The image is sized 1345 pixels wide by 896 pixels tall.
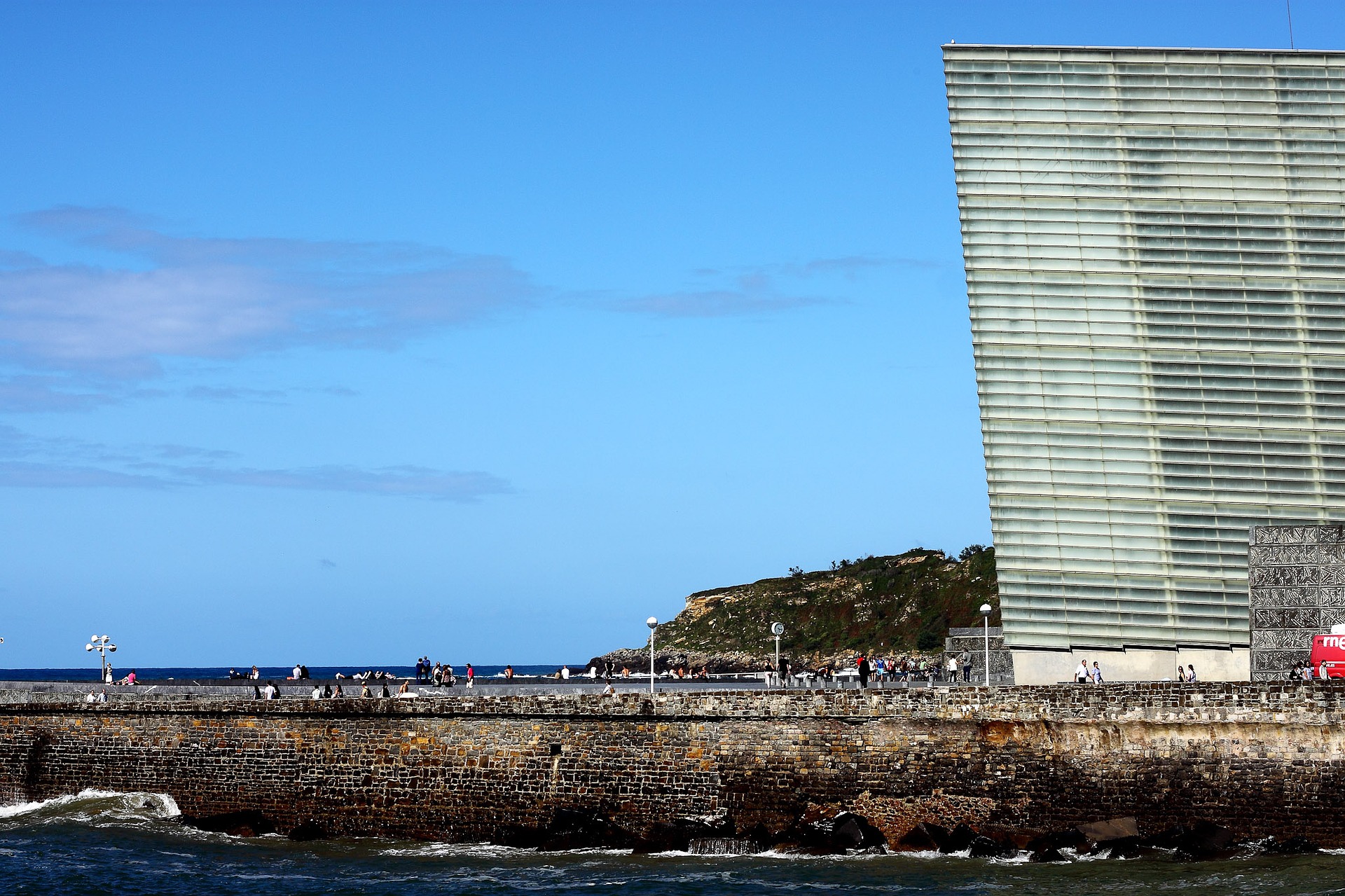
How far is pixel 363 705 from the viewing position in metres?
38.3

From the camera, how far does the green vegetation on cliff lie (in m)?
114

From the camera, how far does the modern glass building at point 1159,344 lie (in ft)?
158

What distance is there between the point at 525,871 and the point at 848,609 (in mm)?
92304

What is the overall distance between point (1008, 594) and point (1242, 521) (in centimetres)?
729

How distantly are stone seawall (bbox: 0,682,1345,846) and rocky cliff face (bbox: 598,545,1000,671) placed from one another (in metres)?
66.2

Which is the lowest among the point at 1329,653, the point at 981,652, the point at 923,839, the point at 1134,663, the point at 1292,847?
the point at 1292,847

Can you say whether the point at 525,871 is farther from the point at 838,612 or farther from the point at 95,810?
A: the point at 838,612

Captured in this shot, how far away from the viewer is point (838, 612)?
124562 millimetres

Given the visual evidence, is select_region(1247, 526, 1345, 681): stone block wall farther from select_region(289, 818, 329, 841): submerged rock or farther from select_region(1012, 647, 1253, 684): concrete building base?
select_region(289, 818, 329, 841): submerged rock

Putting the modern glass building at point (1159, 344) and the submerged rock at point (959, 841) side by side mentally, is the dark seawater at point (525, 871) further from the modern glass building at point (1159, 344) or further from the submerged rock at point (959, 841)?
the modern glass building at point (1159, 344)

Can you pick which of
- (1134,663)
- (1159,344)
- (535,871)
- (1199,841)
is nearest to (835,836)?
(535,871)

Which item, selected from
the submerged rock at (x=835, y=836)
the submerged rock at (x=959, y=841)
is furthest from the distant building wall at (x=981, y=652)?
the submerged rock at (x=835, y=836)

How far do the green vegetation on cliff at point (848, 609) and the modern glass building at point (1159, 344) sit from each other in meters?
51.4

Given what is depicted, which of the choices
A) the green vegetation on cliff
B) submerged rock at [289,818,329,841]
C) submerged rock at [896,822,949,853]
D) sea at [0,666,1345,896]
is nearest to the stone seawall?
submerged rock at [289,818,329,841]
